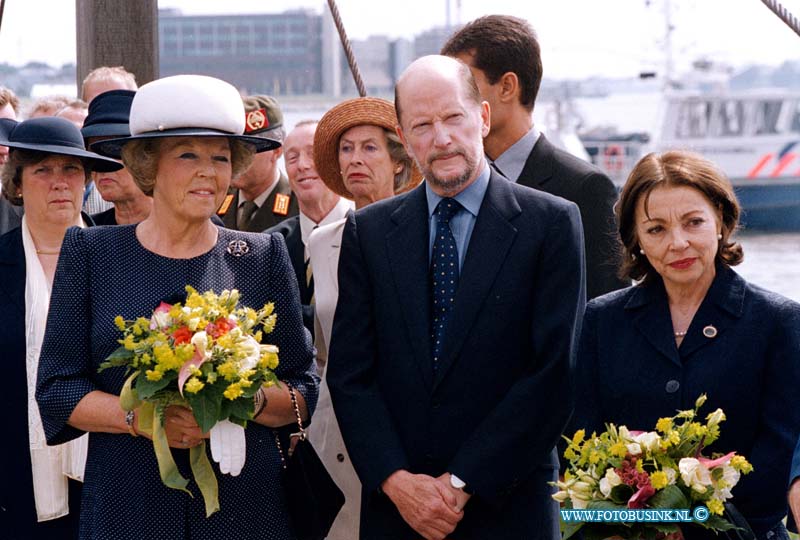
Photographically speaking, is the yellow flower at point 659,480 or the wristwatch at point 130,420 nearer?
the yellow flower at point 659,480

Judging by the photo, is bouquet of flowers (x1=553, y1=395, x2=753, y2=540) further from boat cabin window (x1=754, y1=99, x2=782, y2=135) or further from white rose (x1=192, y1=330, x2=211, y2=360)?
boat cabin window (x1=754, y1=99, x2=782, y2=135)

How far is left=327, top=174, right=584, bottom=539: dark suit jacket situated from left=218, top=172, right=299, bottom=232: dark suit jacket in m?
2.80

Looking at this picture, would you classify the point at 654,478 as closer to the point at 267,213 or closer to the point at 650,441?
the point at 650,441

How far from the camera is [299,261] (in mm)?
5648

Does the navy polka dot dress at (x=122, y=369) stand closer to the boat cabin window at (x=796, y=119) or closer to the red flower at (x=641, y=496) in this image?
the red flower at (x=641, y=496)

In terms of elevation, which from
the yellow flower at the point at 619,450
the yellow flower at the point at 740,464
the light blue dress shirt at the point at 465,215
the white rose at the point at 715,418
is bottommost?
the yellow flower at the point at 740,464

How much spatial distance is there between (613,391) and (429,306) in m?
0.61

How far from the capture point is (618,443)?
3762 mm

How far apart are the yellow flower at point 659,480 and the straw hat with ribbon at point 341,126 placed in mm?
2222

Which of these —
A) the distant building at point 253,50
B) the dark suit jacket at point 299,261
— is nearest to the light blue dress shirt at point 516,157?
the dark suit jacket at point 299,261

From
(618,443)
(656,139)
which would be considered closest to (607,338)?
(618,443)

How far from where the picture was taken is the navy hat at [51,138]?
5.10 m

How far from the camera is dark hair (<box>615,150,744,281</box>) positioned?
4.18 m

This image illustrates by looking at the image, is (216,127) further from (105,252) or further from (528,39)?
(528,39)
